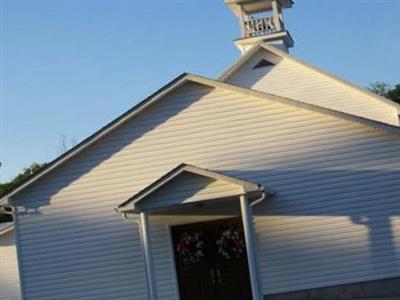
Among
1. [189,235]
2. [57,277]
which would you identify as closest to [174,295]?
[189,235]

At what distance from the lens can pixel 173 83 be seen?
18.0 m

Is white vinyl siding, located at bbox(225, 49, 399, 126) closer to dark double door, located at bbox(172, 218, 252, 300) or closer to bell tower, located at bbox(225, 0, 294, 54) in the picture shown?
bell tower, located at bbox(225, 0, 294, 54)

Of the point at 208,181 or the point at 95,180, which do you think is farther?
the point at 95,180

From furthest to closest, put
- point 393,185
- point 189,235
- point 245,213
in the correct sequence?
1. point 189,235
2. point 393,185
3. point 245,213

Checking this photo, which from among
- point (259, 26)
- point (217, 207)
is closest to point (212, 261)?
point (217, 207)

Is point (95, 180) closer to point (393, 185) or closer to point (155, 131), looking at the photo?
point (155, 131)

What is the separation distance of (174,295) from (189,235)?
150 cm

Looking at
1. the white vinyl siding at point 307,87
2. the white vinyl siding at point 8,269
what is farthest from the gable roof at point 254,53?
the white vinyl siding at point 8,269

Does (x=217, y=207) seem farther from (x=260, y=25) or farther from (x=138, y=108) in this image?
(x=260, y=25)

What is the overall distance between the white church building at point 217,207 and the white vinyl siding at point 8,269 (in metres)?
10.3

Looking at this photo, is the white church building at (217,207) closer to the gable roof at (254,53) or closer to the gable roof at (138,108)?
the gable roof at (138,108)

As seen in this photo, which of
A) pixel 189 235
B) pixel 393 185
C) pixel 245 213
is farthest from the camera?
pixel 189 235

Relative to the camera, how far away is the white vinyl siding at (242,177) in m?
16.9

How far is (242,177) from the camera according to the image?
17.5 metres
